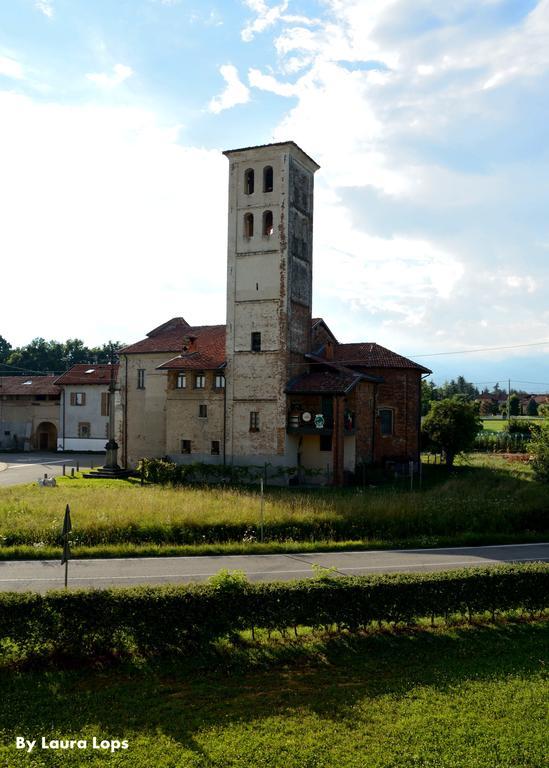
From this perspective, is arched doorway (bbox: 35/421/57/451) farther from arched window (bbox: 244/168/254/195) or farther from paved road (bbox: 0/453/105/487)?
arched window (bbox: 244/168/254/195)

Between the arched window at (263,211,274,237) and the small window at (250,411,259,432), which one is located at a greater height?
the arched window at (263,211,274,237)

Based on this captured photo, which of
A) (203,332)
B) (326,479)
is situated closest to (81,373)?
(203,332)

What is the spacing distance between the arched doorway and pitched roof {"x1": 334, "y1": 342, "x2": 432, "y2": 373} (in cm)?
3017

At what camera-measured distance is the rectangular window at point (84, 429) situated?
55.3m

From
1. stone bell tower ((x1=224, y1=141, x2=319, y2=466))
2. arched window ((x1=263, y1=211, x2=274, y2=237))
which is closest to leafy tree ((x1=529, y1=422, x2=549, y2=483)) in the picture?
stone bell tower ((x1=224, y1=141, x2=319, y2=466))

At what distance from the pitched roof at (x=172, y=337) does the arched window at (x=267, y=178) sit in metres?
10.1

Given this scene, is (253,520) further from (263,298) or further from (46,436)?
(46,436)

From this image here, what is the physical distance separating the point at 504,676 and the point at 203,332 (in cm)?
3570

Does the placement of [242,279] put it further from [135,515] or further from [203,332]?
[135,515]

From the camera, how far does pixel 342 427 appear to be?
3506 cm

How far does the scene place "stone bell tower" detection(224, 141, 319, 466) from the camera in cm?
3628


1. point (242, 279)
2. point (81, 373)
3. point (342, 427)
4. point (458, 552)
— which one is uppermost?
point (242, 279)

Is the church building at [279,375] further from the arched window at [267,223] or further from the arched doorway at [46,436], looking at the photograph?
the arched doorway at [46,436]

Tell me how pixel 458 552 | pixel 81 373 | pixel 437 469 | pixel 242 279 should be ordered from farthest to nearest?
1. pixel 81 373
2. pixel 437 469
3. pixel 242 279
4. pixel 458 552
